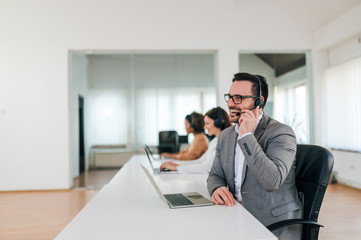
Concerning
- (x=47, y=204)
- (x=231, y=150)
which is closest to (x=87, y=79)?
(x=47, y=204)

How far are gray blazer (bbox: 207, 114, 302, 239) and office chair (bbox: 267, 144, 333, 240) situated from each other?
0.16 ft

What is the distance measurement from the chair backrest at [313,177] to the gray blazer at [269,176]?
5 cm

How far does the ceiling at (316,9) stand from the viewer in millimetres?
4984

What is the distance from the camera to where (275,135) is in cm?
162

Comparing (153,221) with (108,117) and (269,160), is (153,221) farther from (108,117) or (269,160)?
(108,117)

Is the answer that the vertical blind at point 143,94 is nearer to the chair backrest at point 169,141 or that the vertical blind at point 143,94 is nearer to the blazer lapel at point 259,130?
the chair backrest at point 169,141

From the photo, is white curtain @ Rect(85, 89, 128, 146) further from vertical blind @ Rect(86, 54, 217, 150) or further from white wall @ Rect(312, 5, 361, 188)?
white wall @ Rect(312, 5, 361, 188)

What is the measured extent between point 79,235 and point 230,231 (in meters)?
0.56

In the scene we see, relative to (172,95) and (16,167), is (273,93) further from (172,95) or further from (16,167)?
(16,167)

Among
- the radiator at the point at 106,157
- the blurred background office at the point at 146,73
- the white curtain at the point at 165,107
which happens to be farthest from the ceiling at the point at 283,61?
the radiator at the point at 106,157

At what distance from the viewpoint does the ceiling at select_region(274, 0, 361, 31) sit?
4984 millimetres

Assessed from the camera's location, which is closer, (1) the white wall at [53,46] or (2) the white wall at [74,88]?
(1) the white wall at [53,46]

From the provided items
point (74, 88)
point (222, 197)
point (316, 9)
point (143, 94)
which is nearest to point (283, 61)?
point (316, 9)

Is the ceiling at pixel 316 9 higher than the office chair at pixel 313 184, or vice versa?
the ceiling at pixel 316 9
